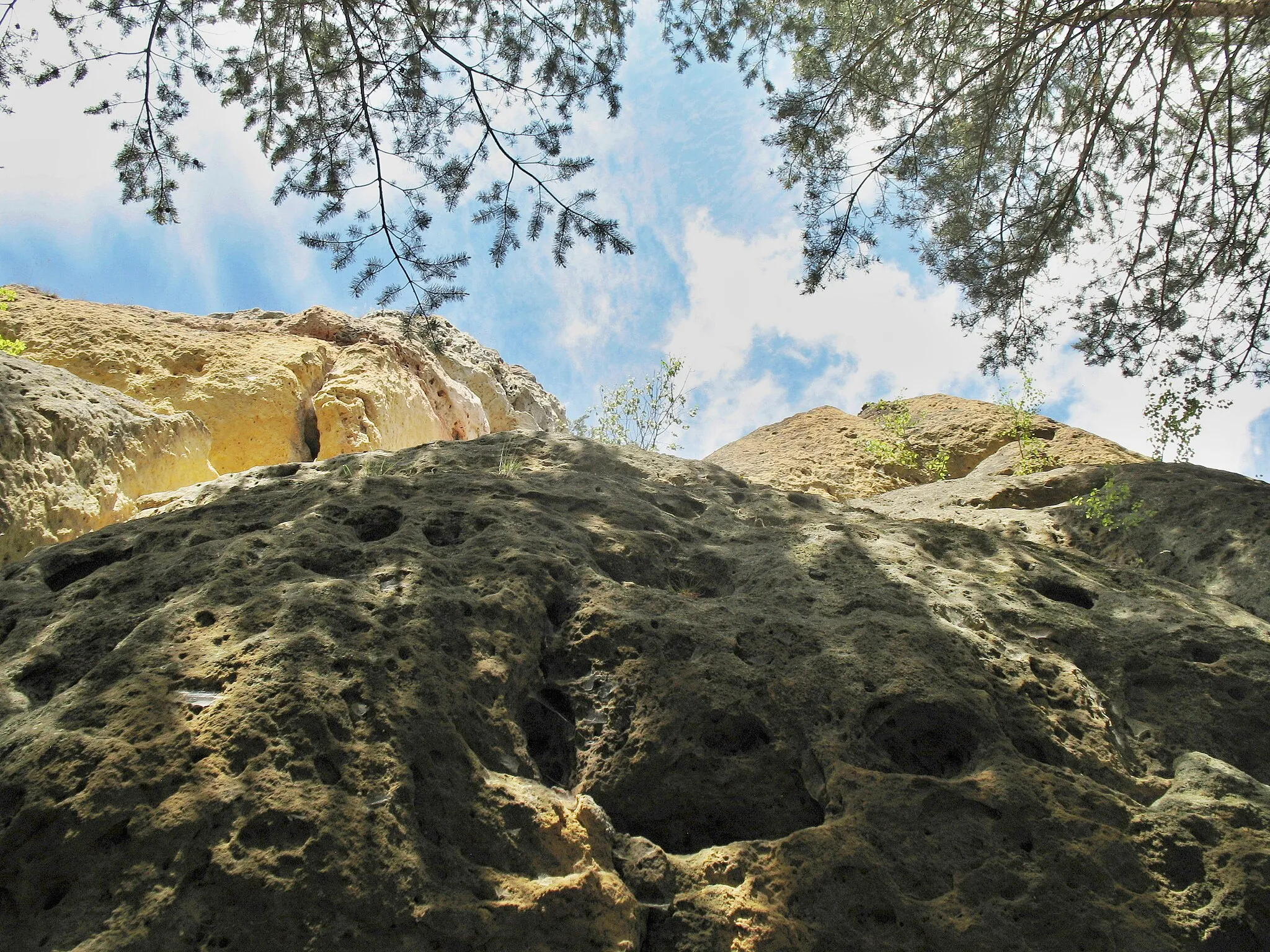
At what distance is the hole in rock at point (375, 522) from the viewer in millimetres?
3379

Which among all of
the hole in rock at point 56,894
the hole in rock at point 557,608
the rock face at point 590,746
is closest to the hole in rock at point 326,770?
the rock face at point 590,746

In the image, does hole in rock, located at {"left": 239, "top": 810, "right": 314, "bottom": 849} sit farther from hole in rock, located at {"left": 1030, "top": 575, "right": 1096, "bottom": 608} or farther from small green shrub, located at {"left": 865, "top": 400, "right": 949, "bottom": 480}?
small green shrub, located at {"left": 865, "top": 400, "right": 949, "bottom": 480}

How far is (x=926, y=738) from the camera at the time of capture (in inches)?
104

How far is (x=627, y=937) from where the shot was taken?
1.97 m

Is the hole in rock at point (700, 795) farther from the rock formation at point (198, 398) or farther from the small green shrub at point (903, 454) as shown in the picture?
the small green shrub at point (903, 454)

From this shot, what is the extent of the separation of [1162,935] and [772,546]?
2.01 metres

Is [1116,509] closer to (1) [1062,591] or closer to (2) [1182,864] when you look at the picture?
(1) [1062,591]

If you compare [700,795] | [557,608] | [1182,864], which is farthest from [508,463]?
[1182,864]

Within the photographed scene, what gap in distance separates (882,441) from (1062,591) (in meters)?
4.44

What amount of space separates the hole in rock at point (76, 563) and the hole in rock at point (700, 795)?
2.18 m

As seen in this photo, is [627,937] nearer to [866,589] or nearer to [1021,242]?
[866,589]

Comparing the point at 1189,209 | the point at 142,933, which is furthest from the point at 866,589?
the point at 1189,209

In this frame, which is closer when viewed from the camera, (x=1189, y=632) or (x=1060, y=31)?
(x=1189, y=632)

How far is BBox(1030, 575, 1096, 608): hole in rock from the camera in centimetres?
367
